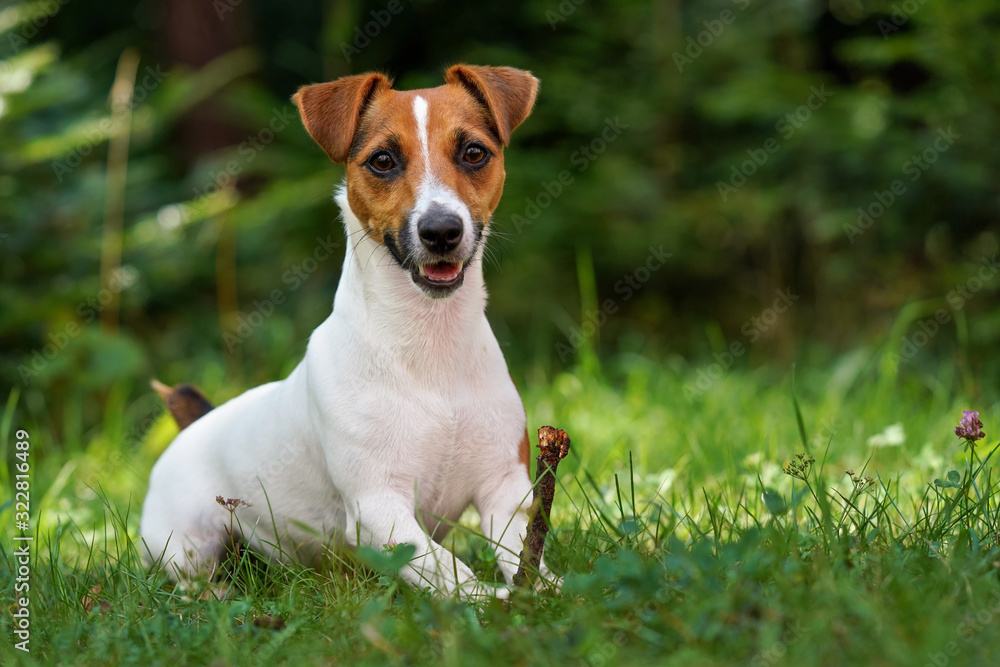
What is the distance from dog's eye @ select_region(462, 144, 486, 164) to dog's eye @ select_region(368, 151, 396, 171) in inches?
9.7

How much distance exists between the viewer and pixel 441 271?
10.2 ft

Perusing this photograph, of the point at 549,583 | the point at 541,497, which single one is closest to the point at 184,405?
Answer: the point at 541,497

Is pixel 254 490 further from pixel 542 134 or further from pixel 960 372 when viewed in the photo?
pixel 542 134

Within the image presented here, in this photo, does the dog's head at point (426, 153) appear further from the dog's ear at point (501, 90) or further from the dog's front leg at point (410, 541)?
the dog's front leg at point (410, 541)

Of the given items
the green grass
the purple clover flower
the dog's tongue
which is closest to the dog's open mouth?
the dog's tongue

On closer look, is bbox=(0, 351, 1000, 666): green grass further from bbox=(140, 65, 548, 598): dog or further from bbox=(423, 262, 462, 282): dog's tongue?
bbox=(423, 262, 462, 282): dog's tongue

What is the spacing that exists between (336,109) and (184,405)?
1.64 meters

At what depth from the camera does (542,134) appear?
7.58 m

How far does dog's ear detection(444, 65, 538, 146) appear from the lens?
343 centimetres

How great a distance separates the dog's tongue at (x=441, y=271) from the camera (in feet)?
10.2

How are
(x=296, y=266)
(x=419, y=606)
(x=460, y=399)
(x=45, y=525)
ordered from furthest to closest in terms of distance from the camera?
(x=296, y=266)
(x=45, y=525)
(x=460, y=399)
(x=419, y=606)

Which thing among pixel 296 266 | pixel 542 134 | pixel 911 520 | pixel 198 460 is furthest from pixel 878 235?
pixel 198 460

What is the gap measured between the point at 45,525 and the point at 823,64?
20.9 feet

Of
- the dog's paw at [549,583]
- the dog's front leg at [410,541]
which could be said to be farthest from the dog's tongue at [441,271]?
the dog's paw at [549,583]
